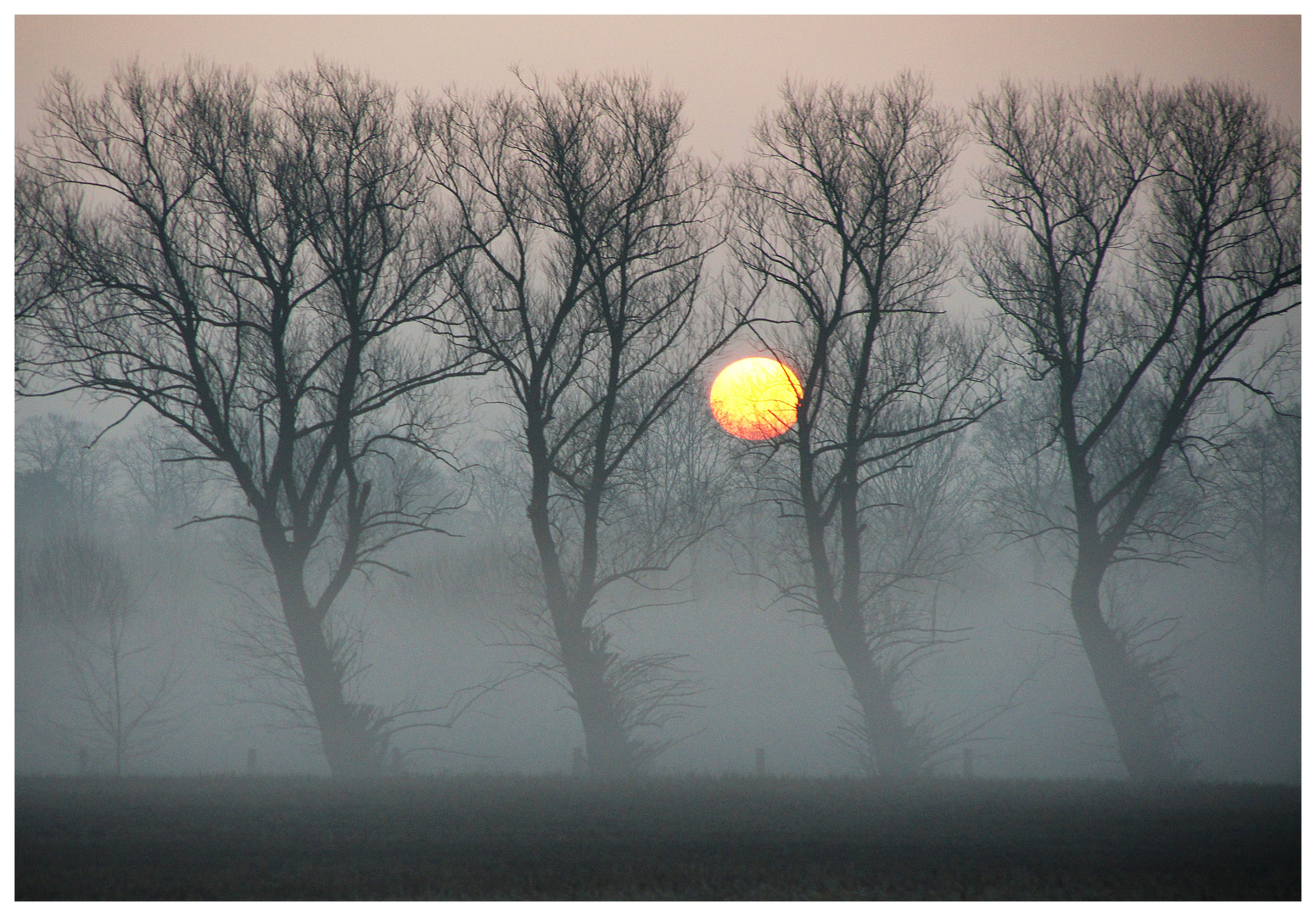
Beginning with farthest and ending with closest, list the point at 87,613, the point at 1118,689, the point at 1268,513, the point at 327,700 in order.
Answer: the point at 1268,513
the point at 87,613
the point at 327,700
the point at 1118,689

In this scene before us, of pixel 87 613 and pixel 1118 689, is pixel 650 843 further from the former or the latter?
pixel 87 613

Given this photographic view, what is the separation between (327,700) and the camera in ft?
46.3

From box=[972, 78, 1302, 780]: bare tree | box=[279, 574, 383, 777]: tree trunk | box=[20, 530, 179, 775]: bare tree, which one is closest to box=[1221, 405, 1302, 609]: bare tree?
box=[972, 78, 1302, 780]: bare tree

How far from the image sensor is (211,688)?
34188 millimetres

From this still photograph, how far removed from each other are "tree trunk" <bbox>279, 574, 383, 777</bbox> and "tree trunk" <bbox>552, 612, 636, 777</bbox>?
12.1 feet

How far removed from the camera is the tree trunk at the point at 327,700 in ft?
45.6

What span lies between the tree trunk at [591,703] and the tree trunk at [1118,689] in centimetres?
782

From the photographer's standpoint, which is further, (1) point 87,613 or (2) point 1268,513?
(2) point 1268,513

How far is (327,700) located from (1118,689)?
13.1 metres

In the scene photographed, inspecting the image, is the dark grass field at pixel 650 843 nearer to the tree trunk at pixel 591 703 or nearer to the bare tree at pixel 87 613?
the tree trunk at pixel 591 703

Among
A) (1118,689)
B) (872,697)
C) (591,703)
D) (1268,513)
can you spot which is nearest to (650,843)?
(591,703)

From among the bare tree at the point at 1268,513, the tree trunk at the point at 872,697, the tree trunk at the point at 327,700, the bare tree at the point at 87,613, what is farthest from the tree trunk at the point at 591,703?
the bare tree at the point at 1268,513

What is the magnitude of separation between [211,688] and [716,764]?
21246 millimetres

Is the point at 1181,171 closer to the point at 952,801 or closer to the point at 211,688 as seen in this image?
the point at 952,801
